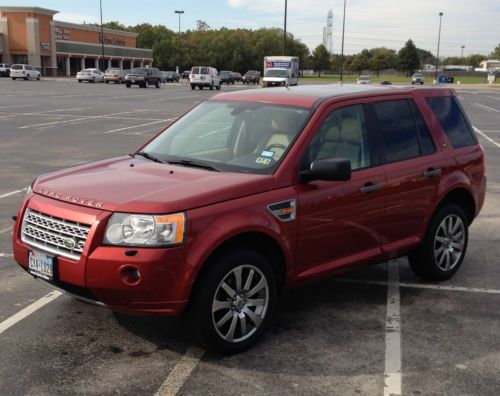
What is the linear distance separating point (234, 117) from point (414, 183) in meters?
1.59

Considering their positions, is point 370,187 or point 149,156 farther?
point 149,156

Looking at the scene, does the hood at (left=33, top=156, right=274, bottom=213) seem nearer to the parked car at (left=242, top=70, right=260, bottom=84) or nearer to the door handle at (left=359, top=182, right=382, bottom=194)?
the door handle at (left=359, top=182, right=382, bottom=194)

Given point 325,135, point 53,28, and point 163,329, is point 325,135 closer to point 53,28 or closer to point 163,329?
point 163,329

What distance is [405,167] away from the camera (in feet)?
16.5

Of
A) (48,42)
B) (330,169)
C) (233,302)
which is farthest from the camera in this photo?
(48,42)

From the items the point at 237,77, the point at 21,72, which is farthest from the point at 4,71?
the point at 237,77

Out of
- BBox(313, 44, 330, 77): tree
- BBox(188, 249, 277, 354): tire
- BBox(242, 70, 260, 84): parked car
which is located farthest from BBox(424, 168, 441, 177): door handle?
BBox(313, 44, 330, 77): tree

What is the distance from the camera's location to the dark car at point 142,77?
5478 cm

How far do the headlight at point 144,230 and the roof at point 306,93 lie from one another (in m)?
1.60

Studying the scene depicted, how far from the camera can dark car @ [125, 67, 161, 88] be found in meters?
54.8

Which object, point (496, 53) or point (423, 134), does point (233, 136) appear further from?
point (496, 53)

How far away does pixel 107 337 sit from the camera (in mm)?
4266

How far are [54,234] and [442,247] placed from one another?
3.46 metres

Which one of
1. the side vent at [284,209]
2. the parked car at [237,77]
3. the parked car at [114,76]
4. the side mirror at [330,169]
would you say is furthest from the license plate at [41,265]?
the parked car at [237,77]
